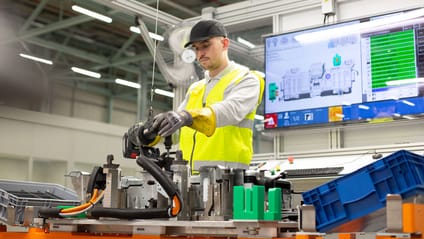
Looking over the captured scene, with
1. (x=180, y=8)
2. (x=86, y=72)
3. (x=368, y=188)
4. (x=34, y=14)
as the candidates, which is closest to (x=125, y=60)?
(x=86, y=72)

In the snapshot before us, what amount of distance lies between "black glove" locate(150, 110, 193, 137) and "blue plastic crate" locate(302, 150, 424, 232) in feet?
1.78

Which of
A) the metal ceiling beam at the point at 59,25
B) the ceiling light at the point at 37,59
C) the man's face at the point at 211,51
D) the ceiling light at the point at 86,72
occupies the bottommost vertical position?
the man's face at the point at 211,51

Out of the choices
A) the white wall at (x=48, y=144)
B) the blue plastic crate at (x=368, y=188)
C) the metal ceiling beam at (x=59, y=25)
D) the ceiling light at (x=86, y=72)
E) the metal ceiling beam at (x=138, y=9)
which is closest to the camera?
the blue plastic crate at (x=368, y=188)

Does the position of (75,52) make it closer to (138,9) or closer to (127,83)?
(127,83)

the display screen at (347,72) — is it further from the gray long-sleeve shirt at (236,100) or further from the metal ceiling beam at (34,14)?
the metal ceiling beam at (34,14)

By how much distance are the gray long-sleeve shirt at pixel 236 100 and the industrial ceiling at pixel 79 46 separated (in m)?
2.55

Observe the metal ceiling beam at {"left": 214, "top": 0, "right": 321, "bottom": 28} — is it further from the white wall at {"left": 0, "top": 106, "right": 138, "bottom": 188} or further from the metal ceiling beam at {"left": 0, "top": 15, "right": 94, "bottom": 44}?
the metal ceiling beam at {"left": 0, "top": 15, "right": 94, "bottom": 44}

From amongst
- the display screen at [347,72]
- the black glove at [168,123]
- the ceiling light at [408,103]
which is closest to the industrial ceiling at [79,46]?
the display screen at [347,72]

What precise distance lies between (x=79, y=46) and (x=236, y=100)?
24.4 ft

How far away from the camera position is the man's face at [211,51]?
2.66 metres

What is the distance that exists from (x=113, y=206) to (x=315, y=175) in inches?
83.5

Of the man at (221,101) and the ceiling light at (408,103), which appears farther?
the ceiling light at (408,103)

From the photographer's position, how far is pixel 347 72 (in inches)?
171

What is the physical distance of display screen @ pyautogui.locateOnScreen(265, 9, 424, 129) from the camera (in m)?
4.09
